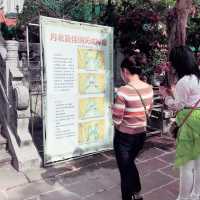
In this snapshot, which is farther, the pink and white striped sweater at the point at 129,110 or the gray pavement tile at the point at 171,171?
the gray pavement tile at the point at 171,171

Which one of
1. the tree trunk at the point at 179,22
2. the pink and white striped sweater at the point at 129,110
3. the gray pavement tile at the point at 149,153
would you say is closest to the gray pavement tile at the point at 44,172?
the gray pavement tile at the point at 149,153

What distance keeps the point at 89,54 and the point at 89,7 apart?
412cm

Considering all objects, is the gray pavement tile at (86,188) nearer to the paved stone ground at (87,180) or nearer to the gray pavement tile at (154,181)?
the paved stone ground at (87,180)

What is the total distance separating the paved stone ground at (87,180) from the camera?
3900 millimetres

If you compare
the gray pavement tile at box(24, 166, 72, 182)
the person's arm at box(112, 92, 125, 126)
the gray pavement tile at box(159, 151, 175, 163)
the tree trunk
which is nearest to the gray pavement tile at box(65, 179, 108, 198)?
the gray pavement tile at box(24, 166, 72, 182)

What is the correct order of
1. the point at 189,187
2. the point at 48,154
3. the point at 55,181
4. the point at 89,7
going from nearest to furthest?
the point at 189,187 → the point at 55,181 → the point at 48,154 → the point at 89,7

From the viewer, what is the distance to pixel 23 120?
4.65 m

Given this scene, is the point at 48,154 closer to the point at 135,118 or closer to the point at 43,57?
the point at 43,57

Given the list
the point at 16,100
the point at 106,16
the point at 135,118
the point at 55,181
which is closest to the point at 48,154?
the point at 55,181

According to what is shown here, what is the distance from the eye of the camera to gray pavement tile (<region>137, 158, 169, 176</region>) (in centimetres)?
465

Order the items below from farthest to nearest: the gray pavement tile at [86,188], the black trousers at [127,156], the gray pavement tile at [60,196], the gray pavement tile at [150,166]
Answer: the gray pavement tile at [150,166]
the gray pavement tile at [86,188]
the gray pavement tile at [60,196]
the black trousers at [127,156]

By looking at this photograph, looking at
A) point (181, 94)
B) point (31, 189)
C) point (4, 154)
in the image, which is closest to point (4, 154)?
point (4, 154)

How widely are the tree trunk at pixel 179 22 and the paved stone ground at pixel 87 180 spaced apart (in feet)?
7.41

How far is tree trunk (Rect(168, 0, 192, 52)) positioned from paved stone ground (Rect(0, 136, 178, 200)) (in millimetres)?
2258
